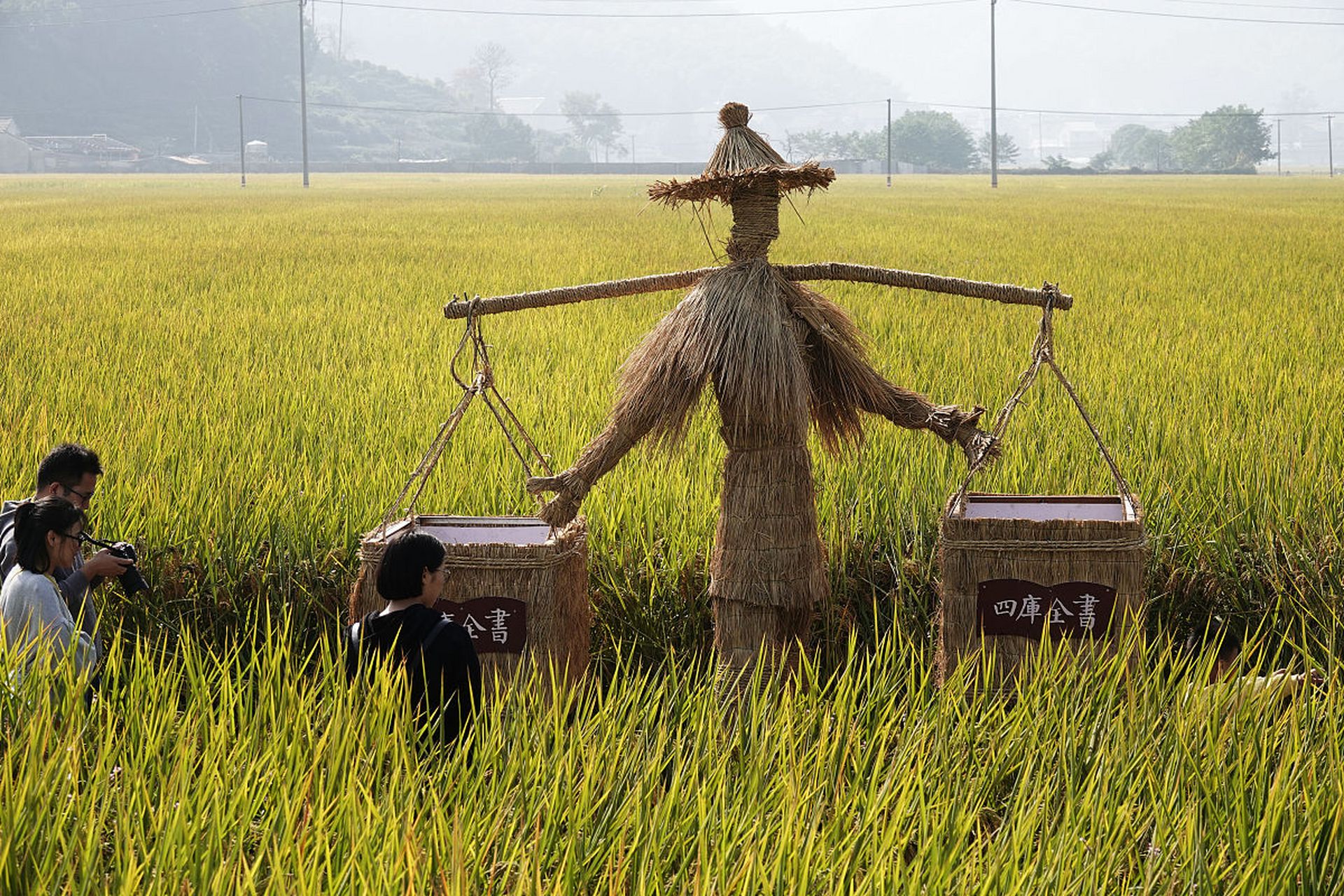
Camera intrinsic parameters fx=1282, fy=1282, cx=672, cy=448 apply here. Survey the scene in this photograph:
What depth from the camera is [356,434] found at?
163 inches

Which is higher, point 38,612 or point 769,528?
point 769,528

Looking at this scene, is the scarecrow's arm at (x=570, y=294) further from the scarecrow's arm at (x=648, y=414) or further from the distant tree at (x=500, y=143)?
the distant tree at (x=500, y=143)

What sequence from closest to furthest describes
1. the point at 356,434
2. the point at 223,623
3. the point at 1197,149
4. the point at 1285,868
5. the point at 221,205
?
the point at 1285,868 < the point at 223,623 < the point at 356,434 < the point at 221,205 < the point at 1197,149

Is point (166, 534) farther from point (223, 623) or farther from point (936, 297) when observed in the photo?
point (936, 297)

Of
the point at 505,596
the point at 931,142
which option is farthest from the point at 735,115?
the point at 931,142

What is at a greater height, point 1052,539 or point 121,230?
point 121,230

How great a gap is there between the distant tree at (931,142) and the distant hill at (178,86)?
33.7m

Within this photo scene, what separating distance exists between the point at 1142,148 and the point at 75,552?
127497mm

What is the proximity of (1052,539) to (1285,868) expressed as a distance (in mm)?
1028

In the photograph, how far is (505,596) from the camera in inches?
92.7

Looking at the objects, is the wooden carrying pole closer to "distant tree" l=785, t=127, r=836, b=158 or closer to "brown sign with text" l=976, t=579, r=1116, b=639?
"brown sign with text" l=976, t=579, r=1116, b=639

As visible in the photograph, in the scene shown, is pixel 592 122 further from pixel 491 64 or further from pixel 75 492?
pixel 75 492

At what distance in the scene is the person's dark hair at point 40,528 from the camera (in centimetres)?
233

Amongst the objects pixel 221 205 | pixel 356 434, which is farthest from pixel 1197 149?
pixel 356 434
